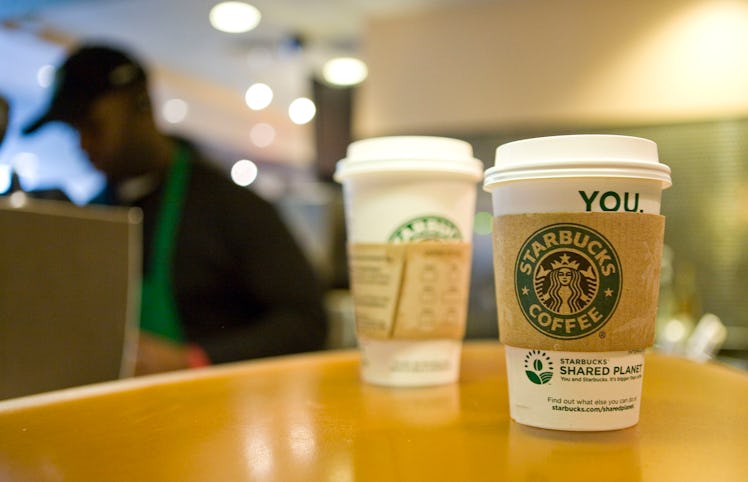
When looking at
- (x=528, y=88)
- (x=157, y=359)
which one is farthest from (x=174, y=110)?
(x=157, y=359)

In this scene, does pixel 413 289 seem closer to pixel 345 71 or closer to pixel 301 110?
pixel 345 71

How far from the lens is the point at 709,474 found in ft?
1.08

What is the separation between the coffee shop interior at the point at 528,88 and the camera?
109 inches

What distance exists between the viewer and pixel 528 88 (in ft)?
10.0

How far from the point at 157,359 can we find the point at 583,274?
1091 millimetres

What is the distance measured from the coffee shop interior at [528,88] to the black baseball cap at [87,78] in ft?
2.39

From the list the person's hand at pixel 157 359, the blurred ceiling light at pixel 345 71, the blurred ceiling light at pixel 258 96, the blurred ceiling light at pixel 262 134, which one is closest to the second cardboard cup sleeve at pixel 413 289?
the person's hand at pixel 157 359

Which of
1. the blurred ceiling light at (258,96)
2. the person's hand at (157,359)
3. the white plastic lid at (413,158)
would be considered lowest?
the person's hand at (157,359)

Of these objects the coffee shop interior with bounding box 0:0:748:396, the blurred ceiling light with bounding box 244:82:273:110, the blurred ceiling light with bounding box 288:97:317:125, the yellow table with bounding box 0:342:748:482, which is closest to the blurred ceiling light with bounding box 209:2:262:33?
the coffee shop interior with bounding box 0:0:748:396

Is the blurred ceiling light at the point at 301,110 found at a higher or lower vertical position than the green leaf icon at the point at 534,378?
higher

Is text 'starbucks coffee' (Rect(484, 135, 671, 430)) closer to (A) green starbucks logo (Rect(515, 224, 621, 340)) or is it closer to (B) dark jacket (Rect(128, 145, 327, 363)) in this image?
(A) green starbucks logo (Rect(515, 224, 621, 340))

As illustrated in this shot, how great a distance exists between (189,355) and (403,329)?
0.86 m

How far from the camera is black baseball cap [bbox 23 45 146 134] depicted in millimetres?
1448

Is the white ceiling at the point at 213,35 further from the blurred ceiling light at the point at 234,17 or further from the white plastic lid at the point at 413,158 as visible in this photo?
the white plastic lid at the point at 413,158
